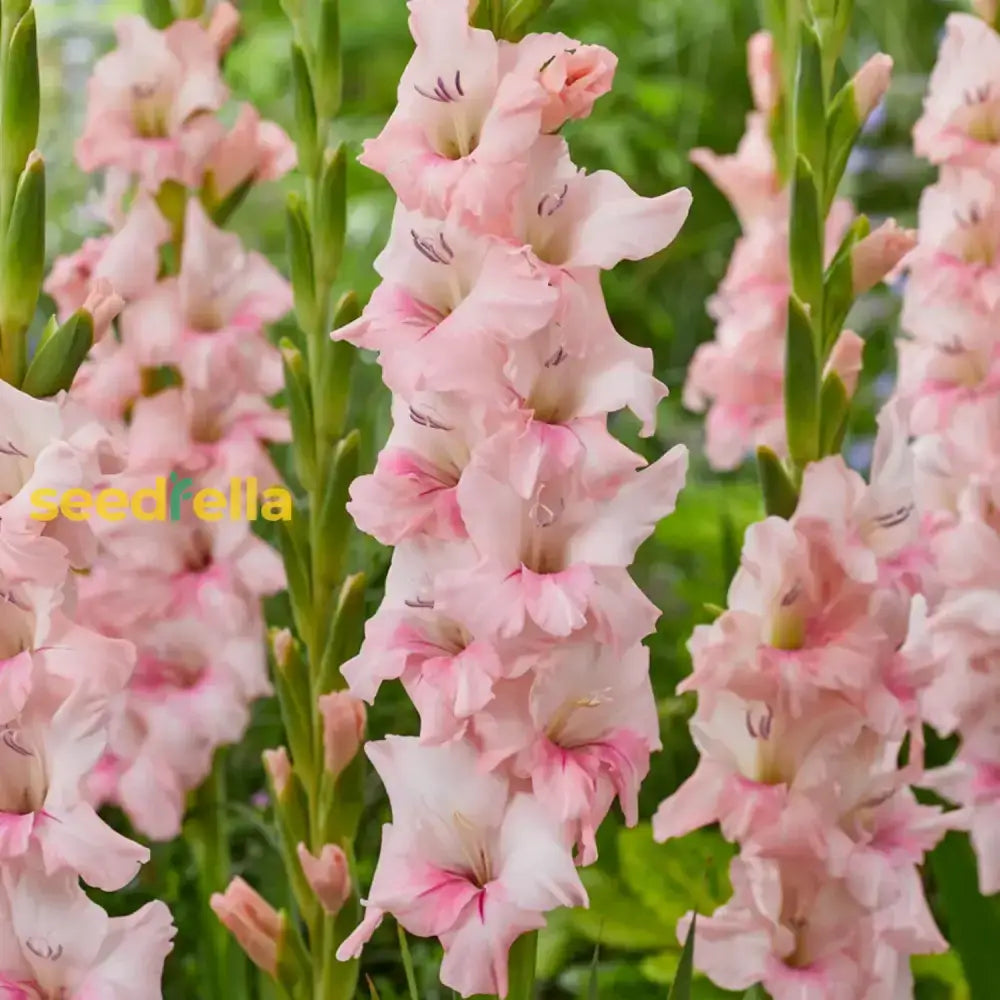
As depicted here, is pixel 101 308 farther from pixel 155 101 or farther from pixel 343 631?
pixel 155 101

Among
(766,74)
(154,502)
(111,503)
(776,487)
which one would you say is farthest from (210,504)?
(766,74)

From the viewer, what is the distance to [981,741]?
79 centimetres

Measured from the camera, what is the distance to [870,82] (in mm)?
657

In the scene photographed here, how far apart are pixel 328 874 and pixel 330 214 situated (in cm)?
Answer: 29

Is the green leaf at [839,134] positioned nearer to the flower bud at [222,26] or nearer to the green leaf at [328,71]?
the green leaf at [328,71]

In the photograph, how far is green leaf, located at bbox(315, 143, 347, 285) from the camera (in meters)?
0.65

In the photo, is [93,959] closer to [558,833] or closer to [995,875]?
[558,833]

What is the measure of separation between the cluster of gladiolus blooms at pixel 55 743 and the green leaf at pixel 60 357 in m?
0.03

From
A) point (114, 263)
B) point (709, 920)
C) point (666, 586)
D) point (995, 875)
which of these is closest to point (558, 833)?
point (709, 920)

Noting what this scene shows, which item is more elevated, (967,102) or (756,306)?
(967,102)

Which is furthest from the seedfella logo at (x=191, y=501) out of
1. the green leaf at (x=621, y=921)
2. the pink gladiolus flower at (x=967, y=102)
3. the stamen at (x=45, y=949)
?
the pink gladiolus flower at (x=967, y=102)

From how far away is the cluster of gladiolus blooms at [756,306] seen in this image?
979mm

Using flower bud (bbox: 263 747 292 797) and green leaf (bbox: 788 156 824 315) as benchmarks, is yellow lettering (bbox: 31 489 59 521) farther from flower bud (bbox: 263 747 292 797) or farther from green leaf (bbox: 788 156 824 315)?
green leaf (bbox: 788 156 824 315)

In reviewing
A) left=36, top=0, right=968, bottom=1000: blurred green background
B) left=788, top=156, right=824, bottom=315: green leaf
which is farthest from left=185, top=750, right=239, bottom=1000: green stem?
left=788, top=156, right=824, bottom=315: green leaf
